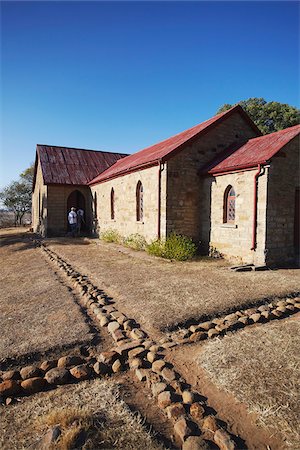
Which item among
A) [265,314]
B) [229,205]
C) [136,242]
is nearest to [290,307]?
[265,314]

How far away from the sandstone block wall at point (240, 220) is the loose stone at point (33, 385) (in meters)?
7.78

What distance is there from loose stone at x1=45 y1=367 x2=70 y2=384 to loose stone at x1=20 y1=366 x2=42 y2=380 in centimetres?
14

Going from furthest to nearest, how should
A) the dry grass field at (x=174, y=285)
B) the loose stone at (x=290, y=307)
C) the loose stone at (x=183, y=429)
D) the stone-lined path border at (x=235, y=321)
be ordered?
1. the loose stone at (x=290, y=307)
2. the dry grass field at (x=174, y=285)
3. the stone-lined path border at (x=235, y=321)
4. the loose stone at (x=183, y=429)

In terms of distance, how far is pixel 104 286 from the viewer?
6.91 m

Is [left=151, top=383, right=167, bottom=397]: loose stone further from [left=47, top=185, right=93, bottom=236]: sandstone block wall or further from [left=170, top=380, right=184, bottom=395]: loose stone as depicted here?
[left=47, top=185, right=93, bottom=236]: sandstone block wall

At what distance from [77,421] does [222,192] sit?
31.2 feet

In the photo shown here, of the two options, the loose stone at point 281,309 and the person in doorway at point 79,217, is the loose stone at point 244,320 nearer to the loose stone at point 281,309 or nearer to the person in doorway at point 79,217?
the loose stone at point 281,309

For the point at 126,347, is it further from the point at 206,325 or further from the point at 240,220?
the point at 240,220

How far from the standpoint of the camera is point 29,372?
336 centimetres

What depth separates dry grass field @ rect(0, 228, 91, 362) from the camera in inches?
158

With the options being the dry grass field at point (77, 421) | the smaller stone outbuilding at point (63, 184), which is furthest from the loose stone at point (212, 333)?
the smaller stone outbuilding at point (63, 184)

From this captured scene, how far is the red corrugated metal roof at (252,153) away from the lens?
369 inches

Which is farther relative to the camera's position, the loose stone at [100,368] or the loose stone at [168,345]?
the loose stone at [168,345]

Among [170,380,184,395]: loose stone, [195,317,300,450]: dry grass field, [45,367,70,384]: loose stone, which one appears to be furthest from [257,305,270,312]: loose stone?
[45,367,70,384]: loose stone
